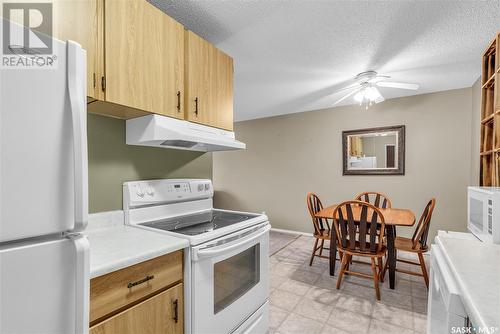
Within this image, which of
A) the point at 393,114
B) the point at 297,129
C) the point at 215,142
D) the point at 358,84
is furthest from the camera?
the point at 297,129

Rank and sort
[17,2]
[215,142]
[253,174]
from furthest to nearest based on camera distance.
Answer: [253,174], [215,142], [17,2]

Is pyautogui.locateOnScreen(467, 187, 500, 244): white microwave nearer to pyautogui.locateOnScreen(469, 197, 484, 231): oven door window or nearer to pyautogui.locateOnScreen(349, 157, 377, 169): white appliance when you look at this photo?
pyautogui.locateOnScreen(469, 197, 484, 231): oven door window

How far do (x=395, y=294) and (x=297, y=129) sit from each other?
117 inches

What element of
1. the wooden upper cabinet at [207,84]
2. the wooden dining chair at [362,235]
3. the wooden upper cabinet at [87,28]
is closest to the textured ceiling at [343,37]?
the wooden upper cabinet at [207,84]

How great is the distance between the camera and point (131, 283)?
96cm

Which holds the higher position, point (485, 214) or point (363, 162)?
point (363, 162)

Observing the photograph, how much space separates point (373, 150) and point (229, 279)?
3252 mm

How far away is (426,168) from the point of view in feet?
11.0

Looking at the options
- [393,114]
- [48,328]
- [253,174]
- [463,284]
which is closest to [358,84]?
[393,114]

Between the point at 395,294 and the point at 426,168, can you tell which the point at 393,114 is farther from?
the point at 395,294

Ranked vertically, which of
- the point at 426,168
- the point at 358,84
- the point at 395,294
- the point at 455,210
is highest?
the point at 358,84

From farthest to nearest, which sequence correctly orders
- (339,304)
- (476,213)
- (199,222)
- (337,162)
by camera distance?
1. (337,162)
2. (339,304)
3. (199,222)
4. (476,213)
